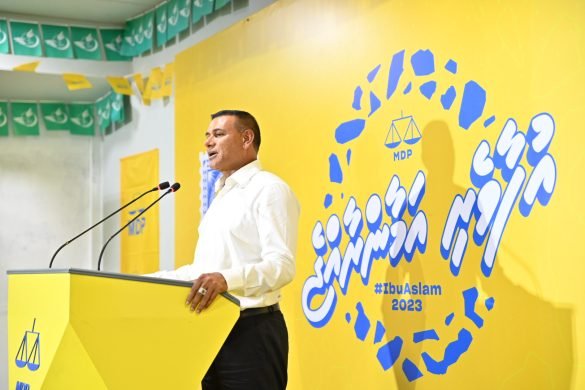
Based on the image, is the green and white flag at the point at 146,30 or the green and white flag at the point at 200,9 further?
the green and white flag at the point at 146,30

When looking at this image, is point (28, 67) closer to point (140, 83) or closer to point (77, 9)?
point (77, 9)

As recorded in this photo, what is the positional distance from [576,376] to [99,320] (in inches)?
61.4

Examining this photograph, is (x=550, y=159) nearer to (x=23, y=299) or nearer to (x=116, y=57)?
(x=23, y=299)

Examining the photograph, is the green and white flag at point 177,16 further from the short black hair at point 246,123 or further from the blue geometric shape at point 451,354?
the blue geometric shape at point 451,354

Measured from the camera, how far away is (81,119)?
717 cm

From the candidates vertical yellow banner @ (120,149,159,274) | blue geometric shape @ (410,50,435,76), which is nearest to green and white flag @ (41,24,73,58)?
vertical yellow banner @ (120,149,159,274)

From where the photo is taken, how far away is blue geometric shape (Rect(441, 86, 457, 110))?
3.05 metres

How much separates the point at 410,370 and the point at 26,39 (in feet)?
14.0

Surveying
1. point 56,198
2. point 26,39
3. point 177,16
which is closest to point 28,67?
point 26,39

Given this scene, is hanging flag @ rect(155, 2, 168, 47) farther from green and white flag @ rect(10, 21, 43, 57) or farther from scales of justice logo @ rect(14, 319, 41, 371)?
scales of justice logo @ rect(14, 319, 41, 371)

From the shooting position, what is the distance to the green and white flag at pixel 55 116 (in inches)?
280

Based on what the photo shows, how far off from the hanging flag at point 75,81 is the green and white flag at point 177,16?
93 centimetres

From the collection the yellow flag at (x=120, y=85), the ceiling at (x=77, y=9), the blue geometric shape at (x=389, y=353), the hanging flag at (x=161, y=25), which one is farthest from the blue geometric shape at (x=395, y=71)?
the yellow flag at (x=120, y=85)

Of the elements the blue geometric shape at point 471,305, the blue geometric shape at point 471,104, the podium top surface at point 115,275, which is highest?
the blue geometric shape at point 471,104
